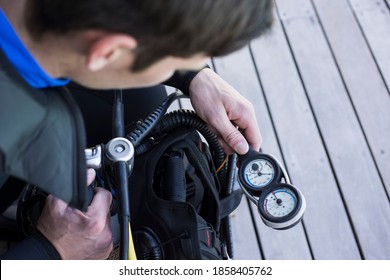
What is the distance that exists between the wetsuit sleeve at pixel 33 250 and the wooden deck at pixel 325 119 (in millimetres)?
756

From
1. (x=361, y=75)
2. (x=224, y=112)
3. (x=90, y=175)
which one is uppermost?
(x=361, y=75)

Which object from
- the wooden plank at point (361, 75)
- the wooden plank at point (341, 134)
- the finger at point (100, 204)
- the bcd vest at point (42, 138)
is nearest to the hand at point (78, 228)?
the finger at point (100, 204)

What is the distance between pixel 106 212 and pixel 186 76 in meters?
0.34

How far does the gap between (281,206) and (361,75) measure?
103cm

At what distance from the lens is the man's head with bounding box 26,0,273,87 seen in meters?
0.52

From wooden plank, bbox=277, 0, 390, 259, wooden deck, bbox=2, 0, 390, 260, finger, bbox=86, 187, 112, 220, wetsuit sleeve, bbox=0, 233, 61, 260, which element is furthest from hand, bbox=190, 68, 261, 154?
wooden plank, bbox=277, 0, 390, 259

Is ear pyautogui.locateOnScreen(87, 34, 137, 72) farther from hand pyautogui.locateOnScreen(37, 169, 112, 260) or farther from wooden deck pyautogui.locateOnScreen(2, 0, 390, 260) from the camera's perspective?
wooden deck pyautogui.locateOnScreen(2, 0, 390, 260)

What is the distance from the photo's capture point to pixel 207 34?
0.56 m

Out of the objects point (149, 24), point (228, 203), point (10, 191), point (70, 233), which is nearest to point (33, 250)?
point (70, 233)

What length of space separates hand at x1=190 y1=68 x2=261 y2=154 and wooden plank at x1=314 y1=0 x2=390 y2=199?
30.5 inches

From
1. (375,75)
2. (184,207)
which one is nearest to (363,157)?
(375,75)

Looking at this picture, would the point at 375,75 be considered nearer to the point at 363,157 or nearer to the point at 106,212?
the point at 363,157

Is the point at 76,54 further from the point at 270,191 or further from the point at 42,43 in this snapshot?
the point at 270,191

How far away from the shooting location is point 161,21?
20.7 inches
